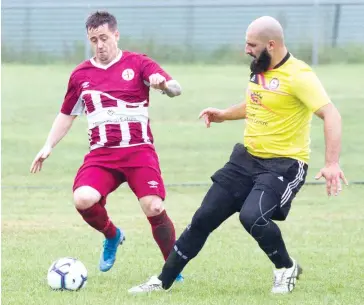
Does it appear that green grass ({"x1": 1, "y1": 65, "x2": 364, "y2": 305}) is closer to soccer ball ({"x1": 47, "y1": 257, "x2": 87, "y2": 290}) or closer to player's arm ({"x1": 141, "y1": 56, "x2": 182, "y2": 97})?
soccer ball ({"x1": 47, "y1": 257, "x2": 87, "y2": 290})

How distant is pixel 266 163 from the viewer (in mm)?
6836

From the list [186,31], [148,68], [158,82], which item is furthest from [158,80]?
[186,31]

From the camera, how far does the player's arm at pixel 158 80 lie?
7.00 metres

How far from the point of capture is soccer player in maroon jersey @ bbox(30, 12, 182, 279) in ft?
23.8

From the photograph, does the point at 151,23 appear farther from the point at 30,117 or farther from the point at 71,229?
the point at 71,229

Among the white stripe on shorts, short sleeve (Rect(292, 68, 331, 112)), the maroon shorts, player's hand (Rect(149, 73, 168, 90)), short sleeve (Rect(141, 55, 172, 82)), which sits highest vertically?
short sleeve (Rect(292, 68, 331, 112))

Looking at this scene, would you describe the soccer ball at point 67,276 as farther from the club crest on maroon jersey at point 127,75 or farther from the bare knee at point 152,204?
the club crest on maroon jersey at point 127,75

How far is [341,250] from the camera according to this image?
861 centimetres

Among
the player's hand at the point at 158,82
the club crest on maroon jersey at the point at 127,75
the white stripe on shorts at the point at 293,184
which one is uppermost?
the player's hand at the point at 158,82

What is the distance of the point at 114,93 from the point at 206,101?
11658 millimetres

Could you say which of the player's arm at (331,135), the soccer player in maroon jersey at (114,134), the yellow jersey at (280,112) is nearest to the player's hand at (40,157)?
the soccer player in maroon jersey at (114,134)

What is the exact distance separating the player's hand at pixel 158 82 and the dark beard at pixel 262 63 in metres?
0.62

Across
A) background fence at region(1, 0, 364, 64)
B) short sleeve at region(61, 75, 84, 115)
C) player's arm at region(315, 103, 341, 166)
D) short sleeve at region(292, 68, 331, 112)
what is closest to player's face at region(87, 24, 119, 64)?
short sleeve at region(61, 75, 84, 115)

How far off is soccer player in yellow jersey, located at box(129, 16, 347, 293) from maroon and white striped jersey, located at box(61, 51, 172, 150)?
0.81 metres
